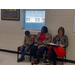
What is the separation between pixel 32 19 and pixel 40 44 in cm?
118

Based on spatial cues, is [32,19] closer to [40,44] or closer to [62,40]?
[40,44]

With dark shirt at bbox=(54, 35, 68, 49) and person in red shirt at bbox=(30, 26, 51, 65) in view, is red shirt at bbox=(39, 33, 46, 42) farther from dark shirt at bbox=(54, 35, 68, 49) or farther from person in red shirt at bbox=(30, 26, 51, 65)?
dark shirt at bbox=(54, 35, 68, 49)

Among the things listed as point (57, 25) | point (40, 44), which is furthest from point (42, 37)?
point (57, 25)

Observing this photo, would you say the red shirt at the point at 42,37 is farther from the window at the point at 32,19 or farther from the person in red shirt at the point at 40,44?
the window at the point at 32,19

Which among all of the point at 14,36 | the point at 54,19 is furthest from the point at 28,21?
the point at 54,19

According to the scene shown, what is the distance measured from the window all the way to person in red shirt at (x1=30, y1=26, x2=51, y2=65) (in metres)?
0.60

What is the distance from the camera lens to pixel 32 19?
4137 millimetres

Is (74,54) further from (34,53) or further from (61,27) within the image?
(34,53)

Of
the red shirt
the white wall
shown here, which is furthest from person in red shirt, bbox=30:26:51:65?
the white wall

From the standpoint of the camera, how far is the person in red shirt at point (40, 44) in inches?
126

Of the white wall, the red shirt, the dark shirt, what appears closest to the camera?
the dark shirt

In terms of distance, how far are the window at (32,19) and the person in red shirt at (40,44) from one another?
596 mm

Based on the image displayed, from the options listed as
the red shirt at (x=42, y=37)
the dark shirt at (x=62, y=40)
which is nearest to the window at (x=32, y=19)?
the red shirt at (x=42, y=37)

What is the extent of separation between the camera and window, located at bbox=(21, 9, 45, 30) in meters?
4.00
